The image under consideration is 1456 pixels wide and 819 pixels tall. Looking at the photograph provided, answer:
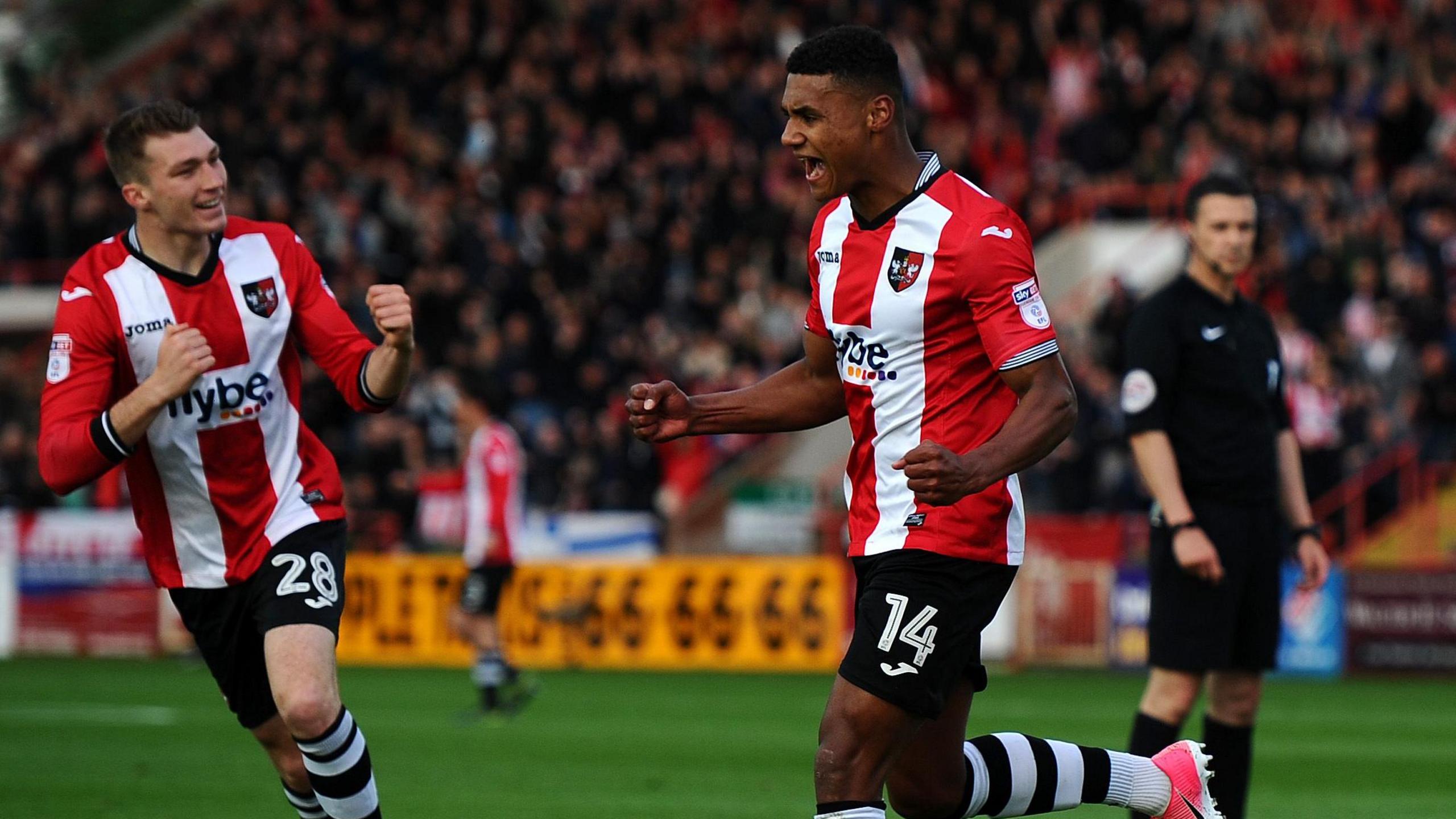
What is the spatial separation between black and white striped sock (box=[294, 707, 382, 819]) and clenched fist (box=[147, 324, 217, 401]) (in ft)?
3.86

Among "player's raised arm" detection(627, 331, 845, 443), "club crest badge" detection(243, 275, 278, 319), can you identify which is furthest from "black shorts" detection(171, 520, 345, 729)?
"player's raised arm" detection(627, 331, 845, 443)

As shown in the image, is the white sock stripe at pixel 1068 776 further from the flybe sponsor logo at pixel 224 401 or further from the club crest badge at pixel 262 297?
the club crest badge at pixel 262 297

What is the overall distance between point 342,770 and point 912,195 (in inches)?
102

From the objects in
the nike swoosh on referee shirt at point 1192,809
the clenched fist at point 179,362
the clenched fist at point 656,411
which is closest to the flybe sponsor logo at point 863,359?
the clenched fist at point 656,411

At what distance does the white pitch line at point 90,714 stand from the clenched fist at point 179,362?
870 cm

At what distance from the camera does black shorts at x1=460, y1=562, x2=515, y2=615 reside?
15.4 m

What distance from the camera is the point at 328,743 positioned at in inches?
260

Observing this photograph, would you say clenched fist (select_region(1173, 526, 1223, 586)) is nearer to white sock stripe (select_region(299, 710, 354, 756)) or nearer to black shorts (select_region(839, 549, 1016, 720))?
black shorts (select_region(839, 549, 1016, 720))

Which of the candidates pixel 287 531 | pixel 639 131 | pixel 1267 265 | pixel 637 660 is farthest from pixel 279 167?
pixel 287 531

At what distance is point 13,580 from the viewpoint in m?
23.0

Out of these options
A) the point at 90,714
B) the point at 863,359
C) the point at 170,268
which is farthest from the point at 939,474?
the point at 90,714

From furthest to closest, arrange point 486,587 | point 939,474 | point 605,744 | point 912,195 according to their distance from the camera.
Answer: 1. point 486,587
2. point 605,744
3. point 912,195
4. point 939,474

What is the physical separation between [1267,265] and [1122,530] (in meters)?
3.94

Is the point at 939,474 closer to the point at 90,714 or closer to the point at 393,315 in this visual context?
the point at 393,315
